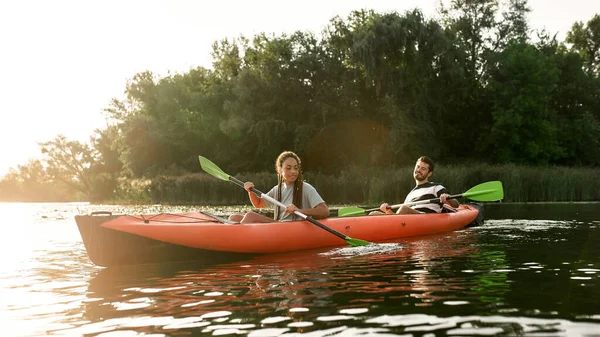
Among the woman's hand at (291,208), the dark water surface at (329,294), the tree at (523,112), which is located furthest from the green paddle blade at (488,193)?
the tree at (523,112)

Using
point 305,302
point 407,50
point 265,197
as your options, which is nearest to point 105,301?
point 305,302

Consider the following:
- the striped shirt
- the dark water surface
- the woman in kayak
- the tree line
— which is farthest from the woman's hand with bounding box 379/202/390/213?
the tree line

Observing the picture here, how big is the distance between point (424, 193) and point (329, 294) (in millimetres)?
4626

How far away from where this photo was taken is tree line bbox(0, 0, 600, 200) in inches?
1013

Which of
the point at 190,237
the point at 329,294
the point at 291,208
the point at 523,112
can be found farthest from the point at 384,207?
the point at 523,112

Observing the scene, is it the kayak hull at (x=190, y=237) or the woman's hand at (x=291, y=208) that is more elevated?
the woman's hand at (x=291, y=208)

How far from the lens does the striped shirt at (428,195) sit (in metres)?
8.55

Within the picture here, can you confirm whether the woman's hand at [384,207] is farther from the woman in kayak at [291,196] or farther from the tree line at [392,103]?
the tree line at [392,103]

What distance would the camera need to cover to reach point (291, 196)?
6.81 meters

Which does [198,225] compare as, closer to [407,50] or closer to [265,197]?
[265,197]

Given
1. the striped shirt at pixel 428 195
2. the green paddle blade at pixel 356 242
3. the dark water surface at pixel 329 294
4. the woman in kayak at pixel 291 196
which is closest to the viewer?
the dark water surface at pixel 329 294

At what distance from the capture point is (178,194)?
69.1 ft

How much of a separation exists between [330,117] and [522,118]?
26.2 ft

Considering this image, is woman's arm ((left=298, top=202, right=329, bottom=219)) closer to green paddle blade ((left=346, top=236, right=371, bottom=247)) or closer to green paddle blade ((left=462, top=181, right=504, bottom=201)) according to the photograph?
green paddle blade ((left=346, top=236, right=371, bottom=247))
